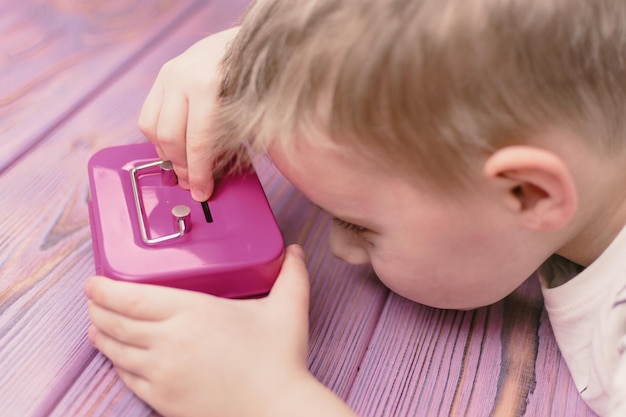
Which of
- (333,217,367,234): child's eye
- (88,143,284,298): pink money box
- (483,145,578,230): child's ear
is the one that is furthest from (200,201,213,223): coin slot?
(483,145,578,230): child's ear

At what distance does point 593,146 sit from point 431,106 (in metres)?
→ 0.13

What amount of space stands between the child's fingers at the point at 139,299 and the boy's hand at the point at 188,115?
0.37 ft

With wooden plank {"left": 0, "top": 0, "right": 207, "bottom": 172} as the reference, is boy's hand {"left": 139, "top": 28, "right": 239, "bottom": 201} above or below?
above

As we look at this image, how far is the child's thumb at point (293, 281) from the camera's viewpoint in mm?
539

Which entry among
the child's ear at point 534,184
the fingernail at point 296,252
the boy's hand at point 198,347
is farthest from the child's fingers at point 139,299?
the child's ear at point 534,184

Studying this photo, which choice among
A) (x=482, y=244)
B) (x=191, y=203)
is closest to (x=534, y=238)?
(x=482, y=244)

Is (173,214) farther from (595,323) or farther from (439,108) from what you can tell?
(595,323)

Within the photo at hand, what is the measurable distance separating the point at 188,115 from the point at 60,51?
14.2 inches

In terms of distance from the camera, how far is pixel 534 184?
0.46 m

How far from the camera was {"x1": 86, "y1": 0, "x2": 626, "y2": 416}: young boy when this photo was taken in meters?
0.41

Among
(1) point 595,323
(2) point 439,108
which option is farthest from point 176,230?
(1) point 595,323

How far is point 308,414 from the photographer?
0.47m

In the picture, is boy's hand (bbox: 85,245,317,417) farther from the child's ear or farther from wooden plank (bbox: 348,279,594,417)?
the child's ear

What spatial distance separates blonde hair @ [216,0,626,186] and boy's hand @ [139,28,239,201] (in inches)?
4.8
